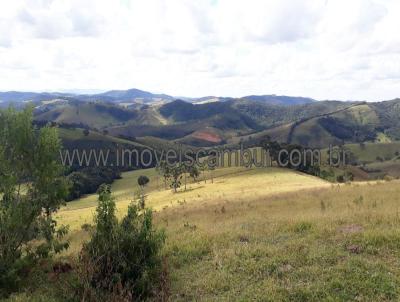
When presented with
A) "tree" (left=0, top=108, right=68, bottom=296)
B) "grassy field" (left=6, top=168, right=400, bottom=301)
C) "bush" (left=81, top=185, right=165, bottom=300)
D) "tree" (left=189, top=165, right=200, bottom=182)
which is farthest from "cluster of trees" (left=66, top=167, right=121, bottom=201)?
"bush" (left=81, top=185, right=165, bottom=300)

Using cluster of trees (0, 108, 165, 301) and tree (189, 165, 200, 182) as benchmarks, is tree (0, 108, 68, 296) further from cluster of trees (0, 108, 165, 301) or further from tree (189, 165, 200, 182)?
tree (189, 165, 200, 182)

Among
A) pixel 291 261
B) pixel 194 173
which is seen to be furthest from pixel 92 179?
pixel 291 261

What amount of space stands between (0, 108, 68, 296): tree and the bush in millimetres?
2724

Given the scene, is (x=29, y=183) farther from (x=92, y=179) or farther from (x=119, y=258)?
(x=92, y=179)

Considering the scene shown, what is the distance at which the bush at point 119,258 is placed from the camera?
10.6 m

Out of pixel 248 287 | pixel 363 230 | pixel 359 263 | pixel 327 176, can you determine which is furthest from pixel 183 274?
pixel 327 176

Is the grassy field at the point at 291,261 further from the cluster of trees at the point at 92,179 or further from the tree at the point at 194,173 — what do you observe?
the cluster of trees at the point at 92,179

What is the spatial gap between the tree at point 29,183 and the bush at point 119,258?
8.94ft

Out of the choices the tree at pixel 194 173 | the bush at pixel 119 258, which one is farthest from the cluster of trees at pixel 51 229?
the tree at pixel 194 173

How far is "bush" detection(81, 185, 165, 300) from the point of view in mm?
10594

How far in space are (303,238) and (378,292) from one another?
446 centimetres

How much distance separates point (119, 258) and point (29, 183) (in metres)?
5.13

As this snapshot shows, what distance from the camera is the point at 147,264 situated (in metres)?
11.5

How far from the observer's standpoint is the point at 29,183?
561 inches
